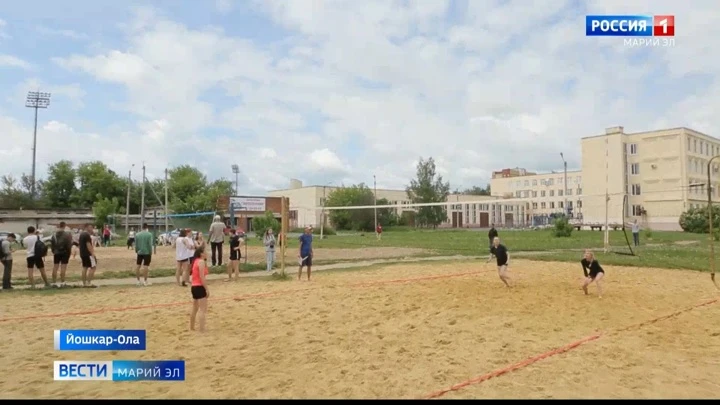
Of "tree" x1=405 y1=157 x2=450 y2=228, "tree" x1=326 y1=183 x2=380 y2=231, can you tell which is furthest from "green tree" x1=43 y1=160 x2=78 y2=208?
"tree" x1=405 y1=157 x2=450 y2=228

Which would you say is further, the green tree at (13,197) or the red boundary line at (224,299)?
the green tree at (13,197)

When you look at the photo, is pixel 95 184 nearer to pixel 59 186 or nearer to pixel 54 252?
pixel 59 186

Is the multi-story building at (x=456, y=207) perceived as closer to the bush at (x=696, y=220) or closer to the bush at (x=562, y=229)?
the bush at (x=696, y=220)

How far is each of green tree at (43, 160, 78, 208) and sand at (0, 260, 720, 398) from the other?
7277 centimetres

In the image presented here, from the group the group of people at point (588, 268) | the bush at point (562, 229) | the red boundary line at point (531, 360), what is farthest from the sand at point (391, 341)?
the bush at point (562, 229)

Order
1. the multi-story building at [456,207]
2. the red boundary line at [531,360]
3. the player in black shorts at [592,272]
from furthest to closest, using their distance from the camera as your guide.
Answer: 1. the multi-story building at [456,207]
2. the player in black shorts at [592,272]
3. the red boundary line at [531,360]
